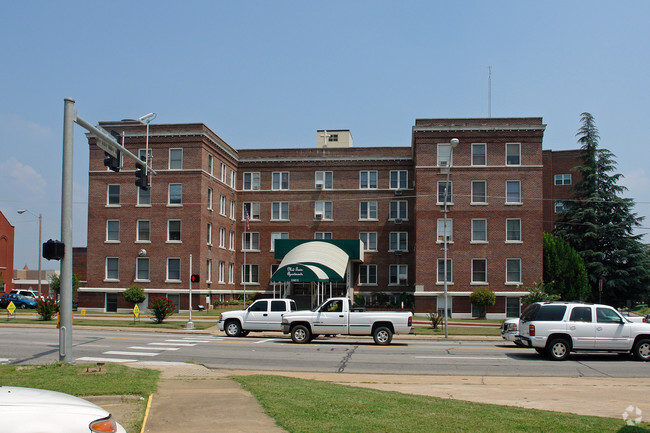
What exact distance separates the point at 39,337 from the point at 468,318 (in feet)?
107

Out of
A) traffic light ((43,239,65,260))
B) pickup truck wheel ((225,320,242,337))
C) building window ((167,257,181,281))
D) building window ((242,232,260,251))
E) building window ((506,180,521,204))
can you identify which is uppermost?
building window ((506,180,521,204))

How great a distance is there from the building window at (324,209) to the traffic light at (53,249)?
43174 millimetres

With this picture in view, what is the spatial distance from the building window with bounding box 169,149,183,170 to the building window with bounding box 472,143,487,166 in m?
23.8

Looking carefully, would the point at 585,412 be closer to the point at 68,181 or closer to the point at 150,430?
the point at 150,430

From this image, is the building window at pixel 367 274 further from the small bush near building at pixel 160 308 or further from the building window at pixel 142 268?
the small bush near building at pixel 160 308

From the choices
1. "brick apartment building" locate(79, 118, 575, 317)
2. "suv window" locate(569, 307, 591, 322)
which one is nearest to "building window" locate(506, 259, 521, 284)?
"brick apartment building" locate(79, 118, 575, 317)

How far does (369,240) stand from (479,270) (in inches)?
476

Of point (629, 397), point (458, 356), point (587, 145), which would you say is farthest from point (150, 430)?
point (587, 145)

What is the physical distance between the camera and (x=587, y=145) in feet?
192

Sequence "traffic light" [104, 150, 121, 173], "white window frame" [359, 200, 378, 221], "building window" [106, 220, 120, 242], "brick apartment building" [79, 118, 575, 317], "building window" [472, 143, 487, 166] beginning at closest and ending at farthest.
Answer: "traffic light" [104, 150, 121, 173]
"brick apartment building" [79, 118, 575, 317]
"building window" [472, 143, 487, 166]
"building window" [106, 220, 120, 242]
"white window frame" [359, 200, 378, 221]

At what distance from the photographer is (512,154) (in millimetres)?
50844

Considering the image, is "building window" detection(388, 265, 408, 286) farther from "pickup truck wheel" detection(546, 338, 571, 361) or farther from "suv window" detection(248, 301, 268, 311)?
"pickup truck wheel" detection(546, 338, 571, 361)

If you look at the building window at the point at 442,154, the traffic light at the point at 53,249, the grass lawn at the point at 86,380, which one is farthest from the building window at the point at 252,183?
the grass lawn at the point at 86,380

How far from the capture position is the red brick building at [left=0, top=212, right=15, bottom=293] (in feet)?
255
